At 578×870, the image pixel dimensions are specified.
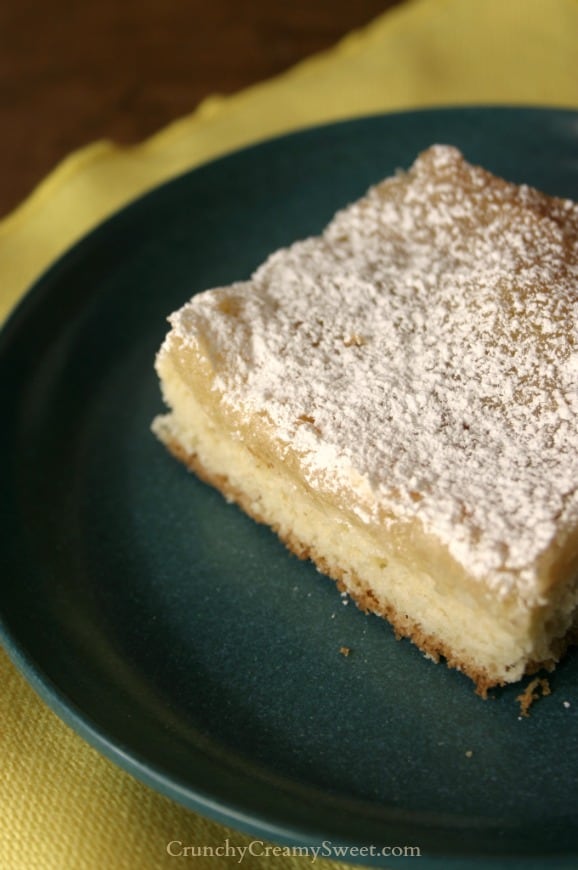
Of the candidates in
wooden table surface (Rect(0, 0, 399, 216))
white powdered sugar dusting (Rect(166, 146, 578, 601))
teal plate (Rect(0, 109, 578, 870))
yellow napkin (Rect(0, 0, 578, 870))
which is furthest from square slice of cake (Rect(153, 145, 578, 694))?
wooden table surface (Rect(0, 0, 399, 216))

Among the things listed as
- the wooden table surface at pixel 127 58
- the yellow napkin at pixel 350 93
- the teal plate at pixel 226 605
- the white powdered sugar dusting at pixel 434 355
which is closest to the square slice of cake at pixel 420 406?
the white powdered sugar dusting at pixel 434 355

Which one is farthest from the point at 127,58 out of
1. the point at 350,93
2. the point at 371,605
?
the point at 371,605

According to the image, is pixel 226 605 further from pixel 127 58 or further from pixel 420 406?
pixel 127 58

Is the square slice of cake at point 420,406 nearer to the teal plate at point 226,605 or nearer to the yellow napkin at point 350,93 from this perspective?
the teal plate at point 226,605

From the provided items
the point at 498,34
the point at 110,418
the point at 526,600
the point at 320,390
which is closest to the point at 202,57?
the point at 498,34

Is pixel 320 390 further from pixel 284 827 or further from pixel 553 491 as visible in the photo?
pixel 284 827

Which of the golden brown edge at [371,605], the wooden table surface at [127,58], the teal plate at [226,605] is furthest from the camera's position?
the wooden table surface at [127,58]
